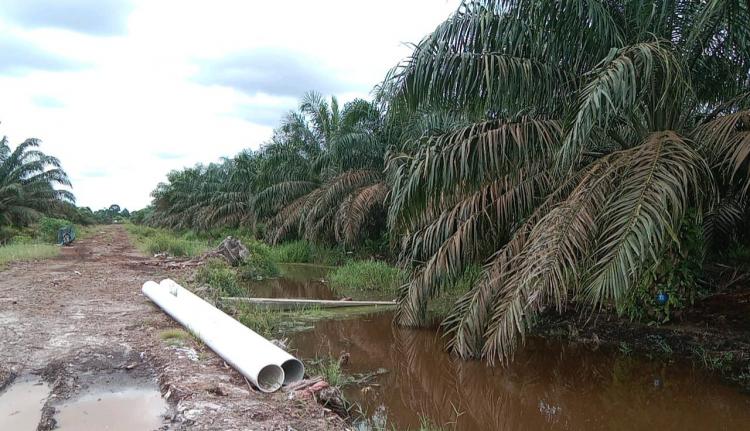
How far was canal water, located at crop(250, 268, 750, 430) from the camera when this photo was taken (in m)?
5.08

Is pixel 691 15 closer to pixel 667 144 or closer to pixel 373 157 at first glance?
pixel 667 144

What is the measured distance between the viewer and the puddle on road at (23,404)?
4.01m

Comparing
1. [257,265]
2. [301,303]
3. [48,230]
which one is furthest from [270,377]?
[48,230]

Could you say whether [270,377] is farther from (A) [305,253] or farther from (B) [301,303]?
(A) [305,253]

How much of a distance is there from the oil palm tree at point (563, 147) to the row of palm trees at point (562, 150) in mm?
22

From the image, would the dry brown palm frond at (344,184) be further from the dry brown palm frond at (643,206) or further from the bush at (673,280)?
the dry brown palm frond at (643,206)

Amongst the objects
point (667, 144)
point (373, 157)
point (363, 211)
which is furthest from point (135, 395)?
point (373, 157)

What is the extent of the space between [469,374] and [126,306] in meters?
5.86

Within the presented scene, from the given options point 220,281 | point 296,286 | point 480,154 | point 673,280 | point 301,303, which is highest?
point 480,154

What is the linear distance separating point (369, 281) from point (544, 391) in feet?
26.6

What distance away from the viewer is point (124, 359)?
5.72 meters

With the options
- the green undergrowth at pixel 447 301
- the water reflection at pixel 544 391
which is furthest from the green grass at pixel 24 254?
the water reflection at pixel 544 391

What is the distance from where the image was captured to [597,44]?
6977 millimetres

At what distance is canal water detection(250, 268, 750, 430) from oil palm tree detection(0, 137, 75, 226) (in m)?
26.3
